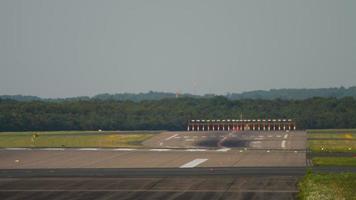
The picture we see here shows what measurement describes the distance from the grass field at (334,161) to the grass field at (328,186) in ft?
41.0

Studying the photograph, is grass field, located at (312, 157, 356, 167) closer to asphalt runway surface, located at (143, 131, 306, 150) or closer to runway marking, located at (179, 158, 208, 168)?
runway marking, located at (179, 158, 208, 168)

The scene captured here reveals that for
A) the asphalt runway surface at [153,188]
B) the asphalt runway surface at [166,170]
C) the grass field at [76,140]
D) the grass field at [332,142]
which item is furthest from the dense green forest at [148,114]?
the asphalt runway surface at [153,188]

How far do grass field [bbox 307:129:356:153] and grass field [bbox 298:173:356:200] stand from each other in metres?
34.5

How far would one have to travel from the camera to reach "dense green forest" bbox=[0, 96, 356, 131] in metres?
165

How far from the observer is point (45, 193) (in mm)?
55875

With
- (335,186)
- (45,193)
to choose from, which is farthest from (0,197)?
(335,186)

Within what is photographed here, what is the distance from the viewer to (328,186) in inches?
2208

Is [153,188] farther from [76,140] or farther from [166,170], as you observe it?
[76,140]

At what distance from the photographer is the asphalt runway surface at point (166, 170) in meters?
55.5

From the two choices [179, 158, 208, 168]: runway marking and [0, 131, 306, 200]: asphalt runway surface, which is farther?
[179, 158, 208, 168]: runway marking

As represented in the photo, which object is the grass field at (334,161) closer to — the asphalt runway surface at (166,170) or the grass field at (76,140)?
the asphalt runway surface at (166,170)

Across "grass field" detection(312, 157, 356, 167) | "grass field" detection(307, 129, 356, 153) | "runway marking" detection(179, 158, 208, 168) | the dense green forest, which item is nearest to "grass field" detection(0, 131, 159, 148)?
"grass field" detection(307, 129, 356, 153)

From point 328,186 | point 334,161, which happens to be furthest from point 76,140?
point 328,186

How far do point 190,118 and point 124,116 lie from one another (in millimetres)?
13732
